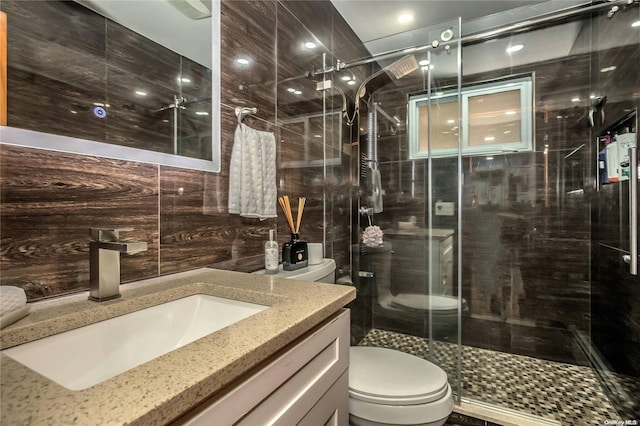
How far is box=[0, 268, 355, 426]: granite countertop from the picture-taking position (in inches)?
13.4

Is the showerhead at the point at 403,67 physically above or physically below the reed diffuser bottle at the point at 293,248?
above

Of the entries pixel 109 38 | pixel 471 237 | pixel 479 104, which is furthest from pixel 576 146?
pixel 109 38

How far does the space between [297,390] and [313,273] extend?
0.80 metres

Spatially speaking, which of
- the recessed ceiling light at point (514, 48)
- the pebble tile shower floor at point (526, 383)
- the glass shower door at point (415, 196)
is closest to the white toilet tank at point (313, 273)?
the glass shower door at point (415, 196)

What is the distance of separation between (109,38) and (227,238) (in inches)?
28.9

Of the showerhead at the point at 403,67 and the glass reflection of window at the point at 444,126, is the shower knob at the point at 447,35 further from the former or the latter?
the glass reflection of window at the point at 444,126

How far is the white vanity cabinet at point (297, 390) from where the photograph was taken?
0.46m

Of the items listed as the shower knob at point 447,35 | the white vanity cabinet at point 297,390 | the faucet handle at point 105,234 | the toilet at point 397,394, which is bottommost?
the toilet at point 397,394

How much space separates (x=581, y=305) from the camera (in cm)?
219

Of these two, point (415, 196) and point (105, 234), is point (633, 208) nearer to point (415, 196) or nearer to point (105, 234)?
point (415, 196)

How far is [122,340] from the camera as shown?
702mm

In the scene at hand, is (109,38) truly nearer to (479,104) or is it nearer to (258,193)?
(258,193)

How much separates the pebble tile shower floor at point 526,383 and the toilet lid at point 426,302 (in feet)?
0.76

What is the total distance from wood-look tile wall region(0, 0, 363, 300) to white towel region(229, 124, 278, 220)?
4cm
